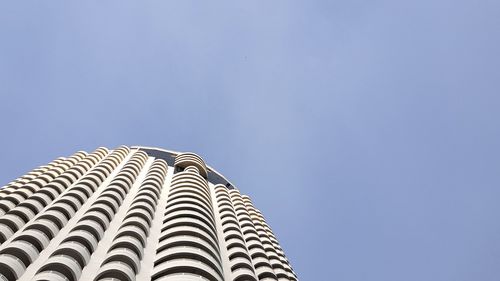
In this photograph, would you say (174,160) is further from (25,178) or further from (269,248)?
(269,248)

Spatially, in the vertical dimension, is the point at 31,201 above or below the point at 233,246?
above

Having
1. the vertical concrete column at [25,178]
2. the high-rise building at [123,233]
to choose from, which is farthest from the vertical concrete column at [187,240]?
the vertical concrete column at [25,178]

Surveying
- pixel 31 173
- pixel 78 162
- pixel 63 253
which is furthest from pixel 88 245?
pixel 78 162

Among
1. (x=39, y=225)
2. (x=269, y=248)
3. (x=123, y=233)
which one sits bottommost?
(x=39, y=225)

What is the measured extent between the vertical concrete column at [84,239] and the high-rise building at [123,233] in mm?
48

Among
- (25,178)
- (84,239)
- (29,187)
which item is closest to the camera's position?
(84,239)

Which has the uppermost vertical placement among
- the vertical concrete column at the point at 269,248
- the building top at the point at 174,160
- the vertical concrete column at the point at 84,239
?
the building top at the point at 174,160

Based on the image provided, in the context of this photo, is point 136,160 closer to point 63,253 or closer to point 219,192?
point 219,192

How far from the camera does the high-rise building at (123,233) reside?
26.8 meters

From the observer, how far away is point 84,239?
2967cm

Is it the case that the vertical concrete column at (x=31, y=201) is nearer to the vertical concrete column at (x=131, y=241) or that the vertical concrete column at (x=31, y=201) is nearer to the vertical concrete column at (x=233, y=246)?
the vertical concrete column at (x=131, y=241)

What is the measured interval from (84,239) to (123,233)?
3061 millimetres

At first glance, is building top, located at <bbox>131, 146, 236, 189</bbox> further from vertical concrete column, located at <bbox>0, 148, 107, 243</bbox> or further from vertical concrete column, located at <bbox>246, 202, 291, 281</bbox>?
vertical concrete column, located at <bbox>0, 148, 107, 243</bbox>

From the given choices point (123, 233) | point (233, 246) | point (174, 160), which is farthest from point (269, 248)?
point (174, 160)
